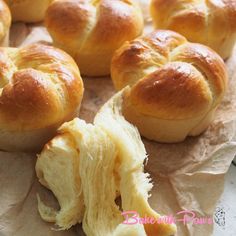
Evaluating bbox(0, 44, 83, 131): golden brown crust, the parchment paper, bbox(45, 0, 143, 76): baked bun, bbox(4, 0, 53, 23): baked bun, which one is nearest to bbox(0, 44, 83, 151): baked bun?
bbox(0, 44, 83, 131): golden brown crust

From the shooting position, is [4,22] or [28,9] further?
[28,9]

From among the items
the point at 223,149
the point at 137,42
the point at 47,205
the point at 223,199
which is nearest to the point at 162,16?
the point at 137,42

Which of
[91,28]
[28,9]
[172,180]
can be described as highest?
[91,28]

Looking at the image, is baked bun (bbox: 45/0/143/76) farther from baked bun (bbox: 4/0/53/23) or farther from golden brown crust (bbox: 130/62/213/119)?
golden brown crust (bbox: 130/62/213/119)

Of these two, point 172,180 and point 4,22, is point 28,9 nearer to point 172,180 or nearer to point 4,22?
point 4,22

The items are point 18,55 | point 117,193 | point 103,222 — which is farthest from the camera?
point 18,55

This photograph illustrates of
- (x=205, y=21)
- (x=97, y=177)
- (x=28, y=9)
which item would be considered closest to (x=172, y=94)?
(x=97, y=177)

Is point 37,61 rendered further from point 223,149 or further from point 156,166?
point 223,149
